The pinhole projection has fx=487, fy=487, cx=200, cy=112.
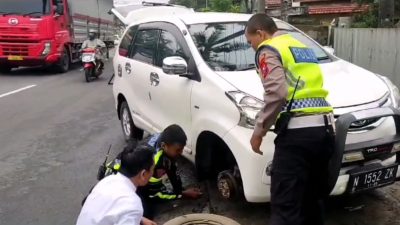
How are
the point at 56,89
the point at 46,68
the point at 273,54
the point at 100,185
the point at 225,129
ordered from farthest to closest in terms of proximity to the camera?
the point at 46,68 → the point at 56,89 → the point at 225,129 → the point at 273,54 → the point at 100,185

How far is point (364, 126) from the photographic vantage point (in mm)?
3697

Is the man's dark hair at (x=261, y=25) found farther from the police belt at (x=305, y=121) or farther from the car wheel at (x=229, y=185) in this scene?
the car wheel at (x=229, y=185)

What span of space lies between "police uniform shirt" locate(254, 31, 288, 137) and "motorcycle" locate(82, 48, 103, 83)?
1135 cm

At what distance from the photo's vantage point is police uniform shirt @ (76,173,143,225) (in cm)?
232

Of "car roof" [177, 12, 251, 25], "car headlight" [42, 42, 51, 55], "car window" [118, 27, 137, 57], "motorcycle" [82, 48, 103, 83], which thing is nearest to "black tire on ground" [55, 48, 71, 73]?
"car headlight" [42, 42, 51, 55]

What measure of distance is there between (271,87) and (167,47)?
2.42m

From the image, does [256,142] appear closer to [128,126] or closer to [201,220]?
[201,220]

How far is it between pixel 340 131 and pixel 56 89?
396 inches

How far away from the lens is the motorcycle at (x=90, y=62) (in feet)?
45.3

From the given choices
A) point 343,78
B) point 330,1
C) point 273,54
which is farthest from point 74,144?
point 330,1

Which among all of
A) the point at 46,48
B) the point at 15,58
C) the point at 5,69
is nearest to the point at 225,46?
the point at 46,48

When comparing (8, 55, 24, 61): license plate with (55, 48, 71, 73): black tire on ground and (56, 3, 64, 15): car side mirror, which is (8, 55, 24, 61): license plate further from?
(56, 3, 64, 15): car side mirror

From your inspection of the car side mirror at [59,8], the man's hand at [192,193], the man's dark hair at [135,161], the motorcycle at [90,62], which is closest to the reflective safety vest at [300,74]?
the man's dark hair at [135,161]

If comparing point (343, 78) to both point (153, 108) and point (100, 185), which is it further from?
point (100, 185)
